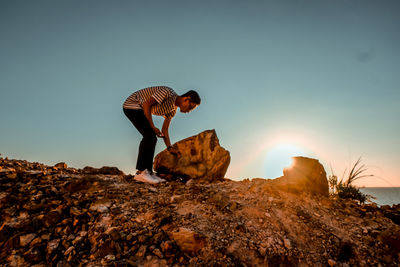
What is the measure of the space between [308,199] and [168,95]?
3.26 metres

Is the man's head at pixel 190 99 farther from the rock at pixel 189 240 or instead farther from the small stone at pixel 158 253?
the small stone at pixel 158 253

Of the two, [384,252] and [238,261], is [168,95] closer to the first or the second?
[238,261]

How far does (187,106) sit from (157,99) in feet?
2.40

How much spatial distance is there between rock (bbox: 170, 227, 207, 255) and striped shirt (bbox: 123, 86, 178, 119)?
8.75 feet

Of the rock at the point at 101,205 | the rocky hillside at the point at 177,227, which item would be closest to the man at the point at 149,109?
the rocky hillside at the point at 177,227

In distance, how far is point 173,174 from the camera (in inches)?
191

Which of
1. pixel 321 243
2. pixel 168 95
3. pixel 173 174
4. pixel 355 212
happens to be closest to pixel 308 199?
pixel 355 212

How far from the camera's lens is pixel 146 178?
3865 mm

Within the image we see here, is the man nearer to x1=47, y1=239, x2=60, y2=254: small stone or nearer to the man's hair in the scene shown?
the man's hair

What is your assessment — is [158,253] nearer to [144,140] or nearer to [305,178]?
[144,140]

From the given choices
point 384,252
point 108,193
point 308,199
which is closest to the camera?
point 384,252

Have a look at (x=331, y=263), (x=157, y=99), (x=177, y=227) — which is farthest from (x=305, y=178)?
(x=157, y=99)

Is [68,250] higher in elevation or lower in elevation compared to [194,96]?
lower

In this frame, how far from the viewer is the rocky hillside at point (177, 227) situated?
1.88 meters
